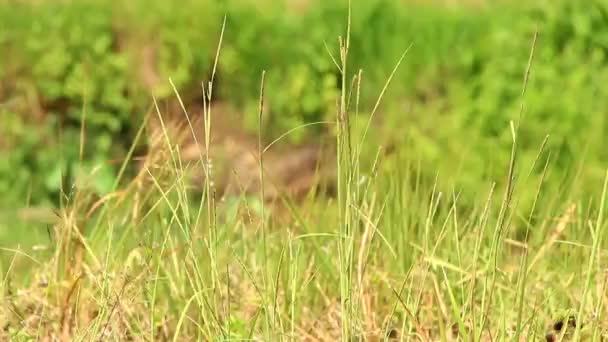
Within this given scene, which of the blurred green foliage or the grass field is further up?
the grass field

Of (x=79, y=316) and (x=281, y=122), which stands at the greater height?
(x=79, y=316)

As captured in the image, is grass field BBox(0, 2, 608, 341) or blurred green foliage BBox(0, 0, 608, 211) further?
blurred green foliage BBox(0, 0, 608, 211)

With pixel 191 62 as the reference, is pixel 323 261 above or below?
above

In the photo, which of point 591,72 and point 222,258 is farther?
point 591,72

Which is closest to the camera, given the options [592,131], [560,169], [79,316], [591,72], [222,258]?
[79,316]

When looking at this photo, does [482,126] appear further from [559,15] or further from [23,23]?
[23,23]

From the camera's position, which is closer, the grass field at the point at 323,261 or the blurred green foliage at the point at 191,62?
the grass field at the point at 323,261

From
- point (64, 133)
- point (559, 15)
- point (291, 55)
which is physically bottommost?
point (64, 133)

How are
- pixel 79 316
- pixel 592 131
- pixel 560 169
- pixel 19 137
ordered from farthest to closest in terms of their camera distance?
1. pixel 19 137
2. pixel 560 169
3. pixel 592 131
4. pixel 79 316

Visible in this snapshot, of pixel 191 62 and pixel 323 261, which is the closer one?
pixel 323 261

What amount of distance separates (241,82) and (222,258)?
463cm

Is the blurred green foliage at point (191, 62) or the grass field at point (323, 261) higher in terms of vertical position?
the grass field at point (323, 261)

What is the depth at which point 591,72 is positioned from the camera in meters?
5.21

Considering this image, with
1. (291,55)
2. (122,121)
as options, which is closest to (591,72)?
(291,55)
